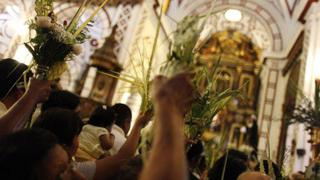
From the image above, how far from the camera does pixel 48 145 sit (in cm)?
129

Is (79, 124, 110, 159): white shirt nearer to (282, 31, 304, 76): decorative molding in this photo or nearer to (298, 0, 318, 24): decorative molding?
(298, 0, 318, 24): decorative molding

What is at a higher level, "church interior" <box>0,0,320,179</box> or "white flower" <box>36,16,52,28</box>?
"church interior" <box>0,0,320,179</box>

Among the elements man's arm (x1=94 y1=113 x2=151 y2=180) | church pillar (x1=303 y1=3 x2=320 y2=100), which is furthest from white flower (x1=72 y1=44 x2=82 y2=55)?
church pillar (x1=303 y1=3 x2=320 y2=100)

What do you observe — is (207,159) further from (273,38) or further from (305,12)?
(273,38)

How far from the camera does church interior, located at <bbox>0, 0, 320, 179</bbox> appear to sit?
129 inches

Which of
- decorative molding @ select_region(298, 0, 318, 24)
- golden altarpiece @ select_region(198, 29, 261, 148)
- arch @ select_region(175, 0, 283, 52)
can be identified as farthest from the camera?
golden altarpiece @ select_region(198, 29, 261, 148)

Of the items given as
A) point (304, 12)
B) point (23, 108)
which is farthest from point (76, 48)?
point (304, 12)

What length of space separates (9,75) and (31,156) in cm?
114

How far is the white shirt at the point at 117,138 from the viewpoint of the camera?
2.86m

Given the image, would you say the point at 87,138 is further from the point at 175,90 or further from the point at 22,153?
the point at 175,90

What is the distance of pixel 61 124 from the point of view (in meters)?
1.75

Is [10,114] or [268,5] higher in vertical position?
[268,5]

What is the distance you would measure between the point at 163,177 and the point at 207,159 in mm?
2549

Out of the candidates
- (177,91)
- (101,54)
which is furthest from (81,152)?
(101,54)
